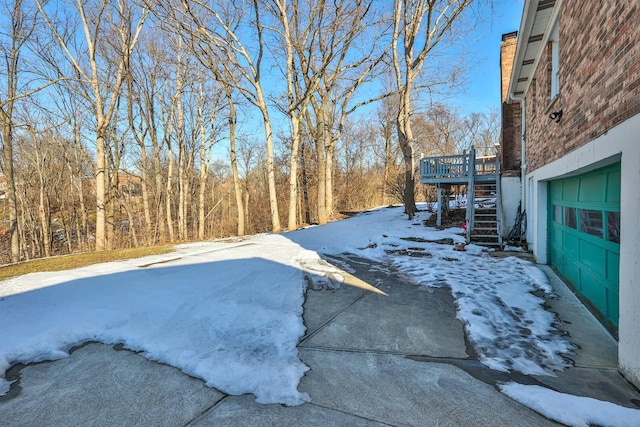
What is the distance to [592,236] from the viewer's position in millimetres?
3637

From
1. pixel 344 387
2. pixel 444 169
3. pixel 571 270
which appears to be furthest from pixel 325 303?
pixel 444 169

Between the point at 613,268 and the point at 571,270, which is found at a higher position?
the point at 613,268

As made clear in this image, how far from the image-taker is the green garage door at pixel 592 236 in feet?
10.1

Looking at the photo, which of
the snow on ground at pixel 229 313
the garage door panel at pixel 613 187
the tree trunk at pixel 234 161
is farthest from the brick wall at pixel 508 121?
the tree trunk at pixel 234 161

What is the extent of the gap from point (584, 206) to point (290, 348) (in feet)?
12.9

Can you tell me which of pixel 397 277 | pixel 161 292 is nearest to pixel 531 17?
pixel 397 277

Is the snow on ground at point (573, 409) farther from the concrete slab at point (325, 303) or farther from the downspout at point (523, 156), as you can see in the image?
the downspout at point (523, 156)

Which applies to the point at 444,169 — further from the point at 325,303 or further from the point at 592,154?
the point at 325,303

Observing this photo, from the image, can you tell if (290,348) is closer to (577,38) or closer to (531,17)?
(577,38)

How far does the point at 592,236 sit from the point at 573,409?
Answer: 2.51 metres

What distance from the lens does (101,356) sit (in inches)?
105

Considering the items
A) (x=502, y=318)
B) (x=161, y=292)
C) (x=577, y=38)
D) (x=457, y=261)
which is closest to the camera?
(x=502, y=318)

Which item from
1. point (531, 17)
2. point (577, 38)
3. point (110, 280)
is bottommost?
point (110, 280)

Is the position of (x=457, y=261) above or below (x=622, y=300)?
below
